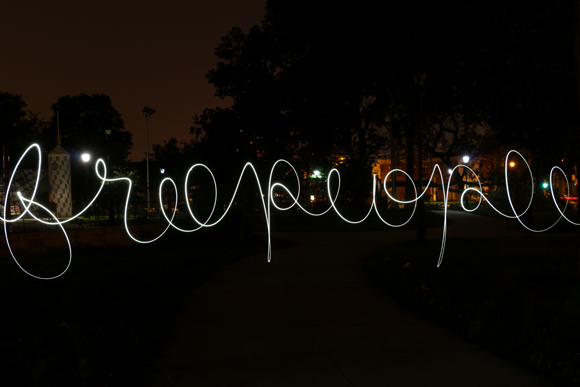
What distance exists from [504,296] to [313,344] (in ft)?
12.8

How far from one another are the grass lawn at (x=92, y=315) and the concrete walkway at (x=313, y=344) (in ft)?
1.24

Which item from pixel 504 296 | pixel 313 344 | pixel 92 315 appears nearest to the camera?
pixel 313 344

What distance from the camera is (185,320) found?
269 inches

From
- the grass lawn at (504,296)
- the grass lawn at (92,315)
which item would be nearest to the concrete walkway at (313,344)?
the grass lawn at (504,296)

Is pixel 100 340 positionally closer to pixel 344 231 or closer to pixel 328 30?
pixel 328 30

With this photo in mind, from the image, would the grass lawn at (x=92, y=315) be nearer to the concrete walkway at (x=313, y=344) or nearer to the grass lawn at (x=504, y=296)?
the concrete walkway at (x=313, y=344)

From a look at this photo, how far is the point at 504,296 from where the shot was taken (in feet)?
25.8

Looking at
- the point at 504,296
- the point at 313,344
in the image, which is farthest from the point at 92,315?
the point at 504,296

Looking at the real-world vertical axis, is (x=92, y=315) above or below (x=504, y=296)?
above

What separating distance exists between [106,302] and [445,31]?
38.8 ft

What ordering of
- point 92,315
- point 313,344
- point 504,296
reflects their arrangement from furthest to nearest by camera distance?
1. point 504,296
2. point 92,315
3. point 313,344

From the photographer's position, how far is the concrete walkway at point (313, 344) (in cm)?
463

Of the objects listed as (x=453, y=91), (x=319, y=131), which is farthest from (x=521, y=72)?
(x=319, y=131)

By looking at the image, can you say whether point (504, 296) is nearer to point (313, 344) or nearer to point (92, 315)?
point (313, 344)
